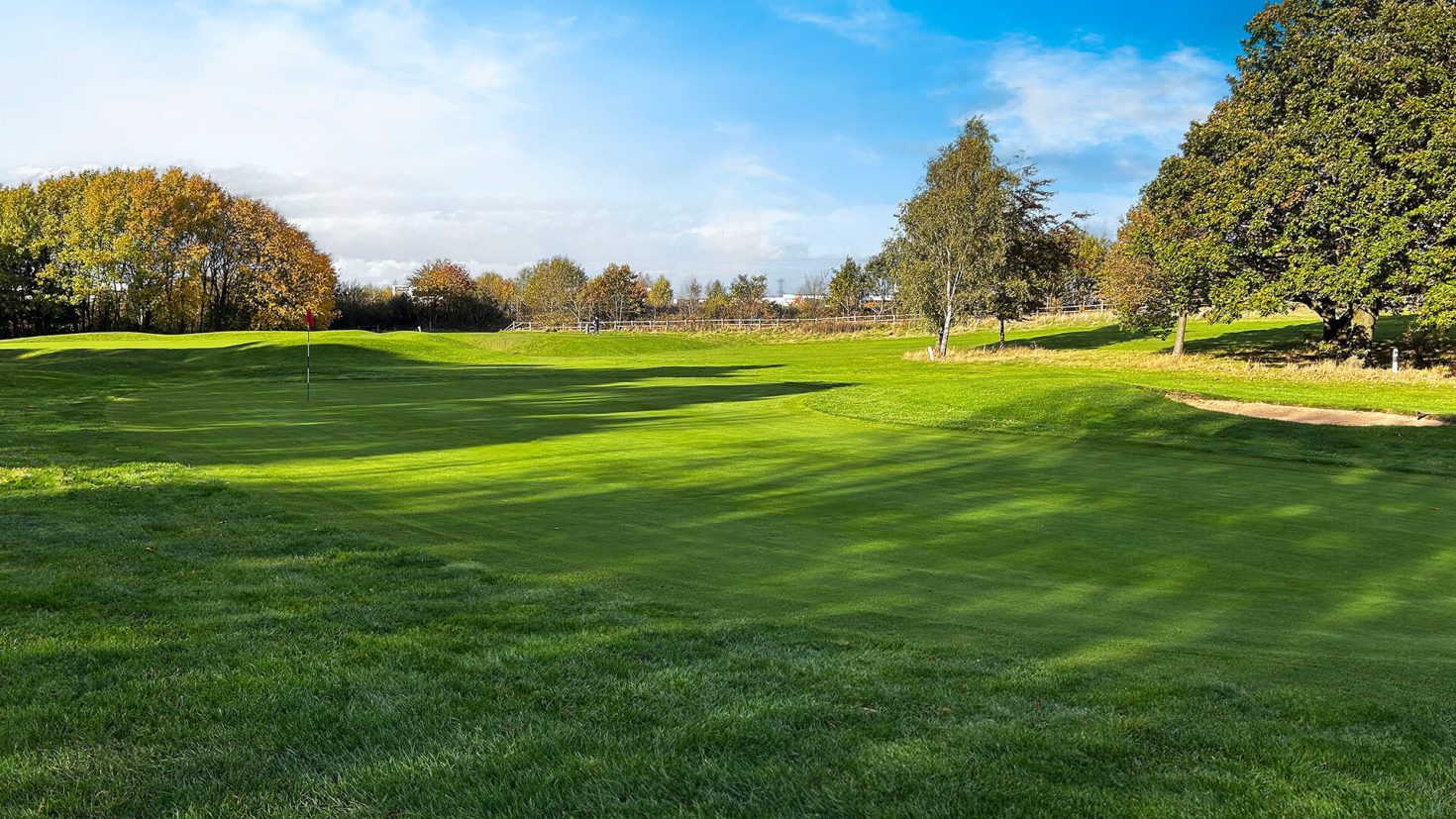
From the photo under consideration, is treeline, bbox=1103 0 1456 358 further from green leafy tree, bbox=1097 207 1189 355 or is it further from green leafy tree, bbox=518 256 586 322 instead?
green leafy tree, bbox=518 256 586 322

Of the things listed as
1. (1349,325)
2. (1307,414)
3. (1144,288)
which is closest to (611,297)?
(1144,288)

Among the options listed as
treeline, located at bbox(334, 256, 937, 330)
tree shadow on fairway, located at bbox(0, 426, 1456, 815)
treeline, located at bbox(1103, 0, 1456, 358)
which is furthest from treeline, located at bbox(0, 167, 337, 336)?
tree shadow on fairway, located at bbox(0, 426, 1456, 815)

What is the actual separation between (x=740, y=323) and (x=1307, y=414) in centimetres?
7459

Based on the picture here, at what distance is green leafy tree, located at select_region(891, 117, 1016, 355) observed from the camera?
168 ft

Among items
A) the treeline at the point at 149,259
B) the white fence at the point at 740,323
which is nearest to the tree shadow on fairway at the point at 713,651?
the white fence at the point at 740,323

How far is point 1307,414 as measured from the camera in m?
23.6

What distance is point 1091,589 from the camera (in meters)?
7.92

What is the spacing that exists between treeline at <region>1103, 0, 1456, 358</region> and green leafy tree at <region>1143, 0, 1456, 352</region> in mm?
57

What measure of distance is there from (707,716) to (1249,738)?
2805 millimetres

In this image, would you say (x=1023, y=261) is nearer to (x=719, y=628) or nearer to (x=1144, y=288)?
(x=1144, y=288)

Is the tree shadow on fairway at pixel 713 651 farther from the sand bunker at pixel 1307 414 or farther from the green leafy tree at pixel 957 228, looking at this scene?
the green leafy tree at pixel 957 228

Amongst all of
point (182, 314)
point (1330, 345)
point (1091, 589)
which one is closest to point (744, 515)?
point (1091, 589)

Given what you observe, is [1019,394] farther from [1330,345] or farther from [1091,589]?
[1330,345]

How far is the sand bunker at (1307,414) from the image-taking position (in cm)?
2192
